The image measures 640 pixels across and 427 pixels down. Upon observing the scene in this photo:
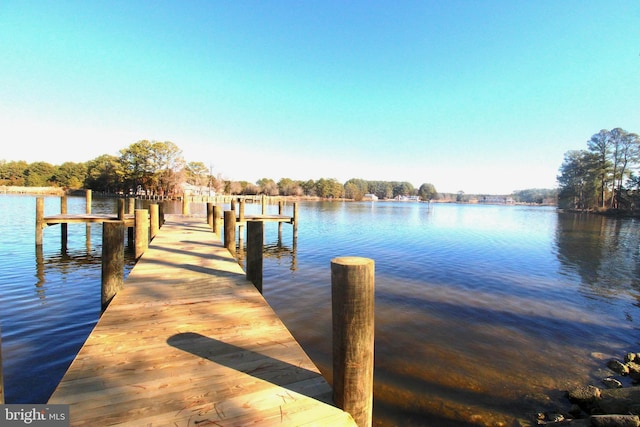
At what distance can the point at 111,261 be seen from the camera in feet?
17.3

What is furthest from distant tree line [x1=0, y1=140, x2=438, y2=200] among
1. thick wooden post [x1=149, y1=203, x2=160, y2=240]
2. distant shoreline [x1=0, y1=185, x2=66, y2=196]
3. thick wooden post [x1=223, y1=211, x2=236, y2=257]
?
thick wooden post [x1=223, y1=211, x2=236, y2=257]

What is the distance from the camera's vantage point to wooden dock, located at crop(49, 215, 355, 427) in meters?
2.26

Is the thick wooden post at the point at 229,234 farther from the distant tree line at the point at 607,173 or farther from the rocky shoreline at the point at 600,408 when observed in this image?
the distant tree line at the point at 607,173

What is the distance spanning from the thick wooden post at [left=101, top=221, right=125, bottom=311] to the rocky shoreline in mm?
6904

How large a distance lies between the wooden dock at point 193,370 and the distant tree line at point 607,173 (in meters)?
68.8

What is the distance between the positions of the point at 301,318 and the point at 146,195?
261 ft

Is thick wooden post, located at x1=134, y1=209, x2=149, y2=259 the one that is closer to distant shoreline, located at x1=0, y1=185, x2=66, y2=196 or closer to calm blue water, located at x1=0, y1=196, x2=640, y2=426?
calm blue water, located at x1=0, y1=196, x2=640, y2=426

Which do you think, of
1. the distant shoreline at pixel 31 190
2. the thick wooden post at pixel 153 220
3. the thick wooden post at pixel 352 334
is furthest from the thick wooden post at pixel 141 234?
the distant shoreline at pixel 31 190

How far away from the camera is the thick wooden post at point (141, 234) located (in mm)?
8734

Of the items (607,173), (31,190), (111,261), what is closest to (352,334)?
(111,261)

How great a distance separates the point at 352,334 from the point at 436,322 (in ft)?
19.3

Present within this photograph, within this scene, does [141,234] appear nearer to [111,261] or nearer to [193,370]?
[111,261]

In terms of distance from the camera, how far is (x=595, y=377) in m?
5.29

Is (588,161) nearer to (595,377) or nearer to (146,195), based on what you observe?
(595,377)
